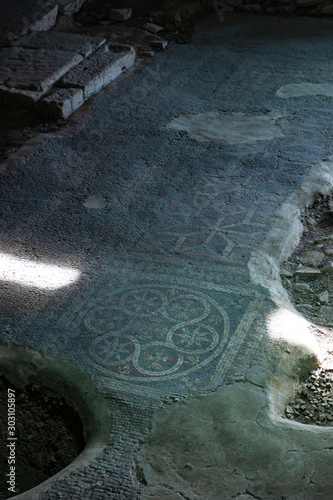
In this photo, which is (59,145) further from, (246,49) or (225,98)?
(246,49)

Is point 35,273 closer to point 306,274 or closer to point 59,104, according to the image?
point 306,274

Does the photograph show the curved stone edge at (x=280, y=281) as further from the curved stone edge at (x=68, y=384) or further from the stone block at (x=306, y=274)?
the curved stone edge at (x=68, y=384)

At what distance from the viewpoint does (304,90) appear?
218 inches

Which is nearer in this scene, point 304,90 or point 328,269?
point 328,269

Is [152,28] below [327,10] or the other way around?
below

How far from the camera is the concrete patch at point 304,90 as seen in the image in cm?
546

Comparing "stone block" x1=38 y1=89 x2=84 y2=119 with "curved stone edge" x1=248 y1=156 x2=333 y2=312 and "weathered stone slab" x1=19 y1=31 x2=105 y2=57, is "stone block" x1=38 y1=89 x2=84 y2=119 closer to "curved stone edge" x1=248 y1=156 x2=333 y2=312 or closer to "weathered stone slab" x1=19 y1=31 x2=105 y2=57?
"weathered stone slab" x1=19 y1=31 x2=105 y2=57

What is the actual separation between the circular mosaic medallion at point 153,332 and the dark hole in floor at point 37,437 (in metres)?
0.27

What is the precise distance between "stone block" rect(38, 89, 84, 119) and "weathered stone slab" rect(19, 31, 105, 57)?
2.84ft

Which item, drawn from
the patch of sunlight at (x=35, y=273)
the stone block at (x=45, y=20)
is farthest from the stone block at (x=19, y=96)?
the patch of sunlight at (x=35, y=273)

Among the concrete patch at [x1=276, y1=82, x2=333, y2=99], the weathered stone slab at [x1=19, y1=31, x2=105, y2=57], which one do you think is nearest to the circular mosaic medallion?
the concrete patch at [x1=276, y1=82, x2=333, y2=99]

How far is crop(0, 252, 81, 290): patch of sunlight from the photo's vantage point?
324cm

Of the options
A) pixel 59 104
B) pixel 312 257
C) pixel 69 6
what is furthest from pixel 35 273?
pixel 69 6

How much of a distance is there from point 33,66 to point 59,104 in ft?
2.56
